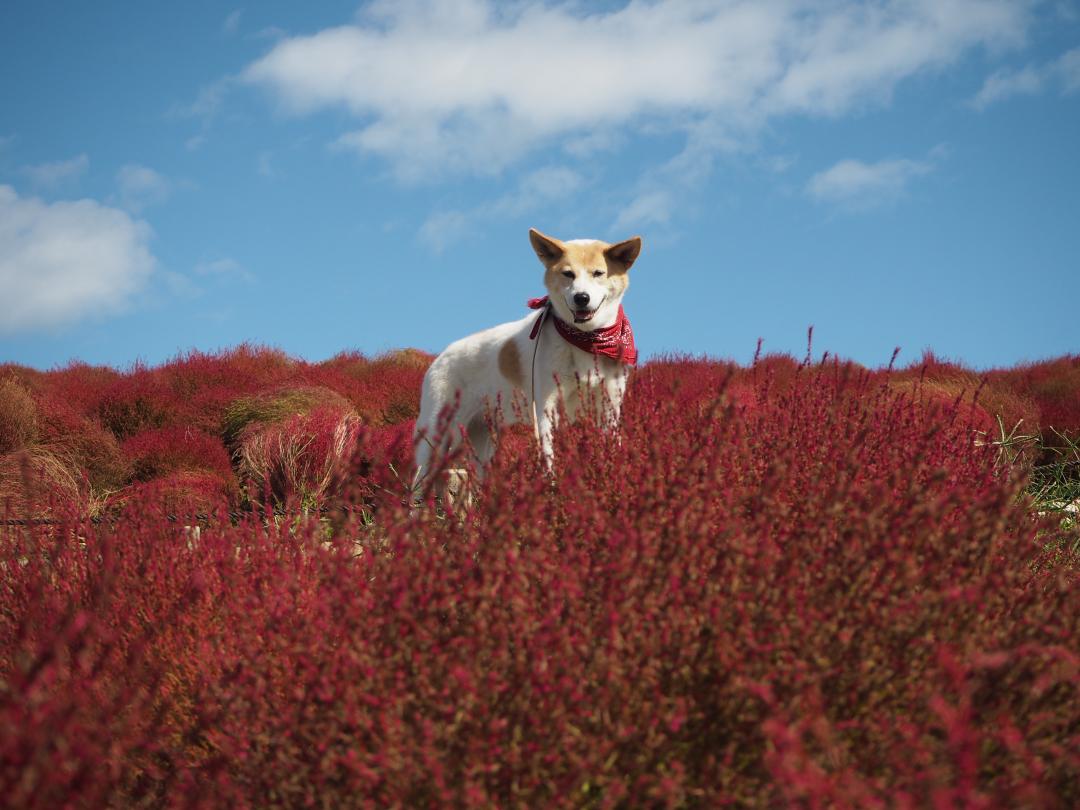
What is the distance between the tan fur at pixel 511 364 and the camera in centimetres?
489

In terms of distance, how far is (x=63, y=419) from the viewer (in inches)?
300

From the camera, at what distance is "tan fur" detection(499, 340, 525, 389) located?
489 cm

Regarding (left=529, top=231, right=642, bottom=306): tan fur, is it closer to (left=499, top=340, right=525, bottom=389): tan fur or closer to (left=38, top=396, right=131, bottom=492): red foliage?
(left=499, top=340, right=525, bottom=389): tan fur

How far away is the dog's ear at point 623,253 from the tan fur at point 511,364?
79cm

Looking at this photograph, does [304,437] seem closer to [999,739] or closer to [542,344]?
[542,344]

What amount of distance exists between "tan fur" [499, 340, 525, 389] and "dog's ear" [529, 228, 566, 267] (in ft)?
2.00

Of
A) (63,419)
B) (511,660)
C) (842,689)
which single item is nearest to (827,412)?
(842,689)

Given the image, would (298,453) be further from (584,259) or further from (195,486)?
(584,259)

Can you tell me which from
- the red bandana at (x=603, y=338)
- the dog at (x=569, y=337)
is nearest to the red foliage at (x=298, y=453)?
the dog at (x=569, y=337)

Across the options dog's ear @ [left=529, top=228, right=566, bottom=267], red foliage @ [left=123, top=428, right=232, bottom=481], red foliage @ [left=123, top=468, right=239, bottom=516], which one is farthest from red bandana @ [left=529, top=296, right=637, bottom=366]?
red foliage @ [left=123, top=428, right=232, bottom=481]

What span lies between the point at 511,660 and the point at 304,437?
513cm

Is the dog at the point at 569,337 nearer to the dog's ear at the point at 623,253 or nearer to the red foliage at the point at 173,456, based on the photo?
the dog's ear at the point at 623,253

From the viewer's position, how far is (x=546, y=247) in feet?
14.6

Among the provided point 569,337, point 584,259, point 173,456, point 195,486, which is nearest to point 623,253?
point 584,259
